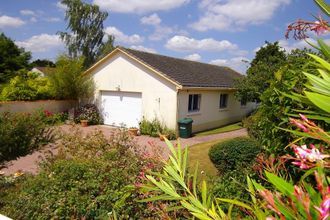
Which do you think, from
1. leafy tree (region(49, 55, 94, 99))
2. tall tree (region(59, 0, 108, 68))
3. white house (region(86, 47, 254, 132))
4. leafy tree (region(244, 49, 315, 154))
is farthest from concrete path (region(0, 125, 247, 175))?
tall tree (region(59, 0, 108, 68))

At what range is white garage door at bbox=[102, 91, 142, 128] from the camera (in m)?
20.4

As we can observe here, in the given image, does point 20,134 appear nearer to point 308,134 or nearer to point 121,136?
point 121,136

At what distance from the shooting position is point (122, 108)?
21141 millimetres

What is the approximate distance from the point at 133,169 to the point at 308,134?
4.86 metres

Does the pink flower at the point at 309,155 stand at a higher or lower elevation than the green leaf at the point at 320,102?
lower

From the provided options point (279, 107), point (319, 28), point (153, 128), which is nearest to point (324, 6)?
point (319, 28)

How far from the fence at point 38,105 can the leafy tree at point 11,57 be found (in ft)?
54.4

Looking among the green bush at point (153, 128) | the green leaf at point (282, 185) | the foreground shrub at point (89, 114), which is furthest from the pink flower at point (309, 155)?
the foreground shrub at point (89, 114)

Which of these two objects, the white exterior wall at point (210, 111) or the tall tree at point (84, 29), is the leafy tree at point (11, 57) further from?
the white exterior wall at point (210, 111)

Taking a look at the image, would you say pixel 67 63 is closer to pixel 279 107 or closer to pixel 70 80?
pixel 70 80

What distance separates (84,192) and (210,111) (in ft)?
57.1

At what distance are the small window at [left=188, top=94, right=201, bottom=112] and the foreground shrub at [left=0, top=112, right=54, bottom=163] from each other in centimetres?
1251

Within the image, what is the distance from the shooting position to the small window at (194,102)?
64.8ft

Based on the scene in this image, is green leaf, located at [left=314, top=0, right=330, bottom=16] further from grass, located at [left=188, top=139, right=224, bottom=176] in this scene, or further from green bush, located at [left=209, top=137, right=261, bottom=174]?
grass, located at [left=188, top=139, right=224, bottom=176]
